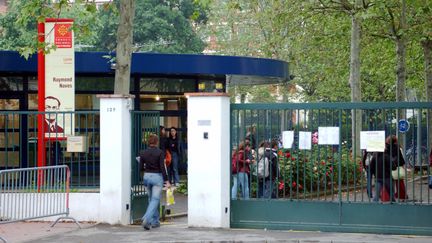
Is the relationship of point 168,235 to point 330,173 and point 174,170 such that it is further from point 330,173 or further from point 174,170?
point 174,170

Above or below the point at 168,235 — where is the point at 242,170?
above

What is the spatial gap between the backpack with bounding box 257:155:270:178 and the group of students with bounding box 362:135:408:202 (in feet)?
5.66

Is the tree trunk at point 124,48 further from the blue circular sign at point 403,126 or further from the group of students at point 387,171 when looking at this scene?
the blue circular sign at point 403,126

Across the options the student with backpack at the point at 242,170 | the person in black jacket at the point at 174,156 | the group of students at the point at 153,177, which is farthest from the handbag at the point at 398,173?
the person in black jacket at the point at 174,156

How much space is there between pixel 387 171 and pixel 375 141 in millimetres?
550

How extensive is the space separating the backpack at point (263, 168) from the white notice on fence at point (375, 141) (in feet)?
6.02

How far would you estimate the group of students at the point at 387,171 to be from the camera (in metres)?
14.7

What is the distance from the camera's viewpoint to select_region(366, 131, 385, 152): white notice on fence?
14688 mm

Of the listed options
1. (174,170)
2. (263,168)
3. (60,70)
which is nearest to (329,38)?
(174,170)

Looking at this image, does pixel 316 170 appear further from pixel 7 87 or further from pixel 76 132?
pixel 7 87

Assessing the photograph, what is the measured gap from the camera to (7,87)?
24.5 meters

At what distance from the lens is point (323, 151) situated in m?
15.0

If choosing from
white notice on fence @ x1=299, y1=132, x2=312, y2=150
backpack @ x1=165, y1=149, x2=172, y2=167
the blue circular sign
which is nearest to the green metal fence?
white notice on fence @ x1=299, y1=132, x2=312, y2=150

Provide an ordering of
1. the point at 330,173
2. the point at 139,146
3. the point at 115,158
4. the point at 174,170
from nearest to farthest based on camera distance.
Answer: the point at 330,173, the point at 115,158, the point at 139,146, the point at 174,170
